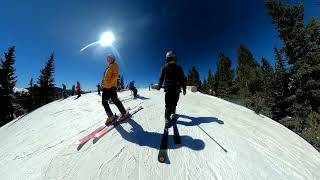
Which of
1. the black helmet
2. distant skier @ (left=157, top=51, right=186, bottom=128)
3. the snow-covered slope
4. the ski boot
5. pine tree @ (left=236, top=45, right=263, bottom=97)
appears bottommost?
the snow-covered slope

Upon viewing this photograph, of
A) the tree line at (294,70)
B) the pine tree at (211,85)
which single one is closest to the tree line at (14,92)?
the tree line at (294,70)

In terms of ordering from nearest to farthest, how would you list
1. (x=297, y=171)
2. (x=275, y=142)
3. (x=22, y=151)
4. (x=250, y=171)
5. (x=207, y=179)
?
(x=207, y=179) → (x=250, y=171) → (x=297, y=171) → (x=22, y=151) → (x=275, y=142)

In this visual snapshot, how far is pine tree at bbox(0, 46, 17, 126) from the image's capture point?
37.6 meters

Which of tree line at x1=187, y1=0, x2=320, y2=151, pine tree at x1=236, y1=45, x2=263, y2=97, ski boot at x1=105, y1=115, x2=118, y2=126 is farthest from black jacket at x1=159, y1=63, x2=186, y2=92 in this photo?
pine tree at x1=236, y1=45, x2=263, y2=97

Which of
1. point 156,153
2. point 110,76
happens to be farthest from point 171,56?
point 156,153

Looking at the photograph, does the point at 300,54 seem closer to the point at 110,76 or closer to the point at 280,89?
the point at 280,89

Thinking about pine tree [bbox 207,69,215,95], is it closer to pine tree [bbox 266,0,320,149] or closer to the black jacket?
pine tree [bbox 266,0,320,149]

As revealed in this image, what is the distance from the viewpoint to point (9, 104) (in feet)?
128

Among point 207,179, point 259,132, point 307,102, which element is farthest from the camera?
point 307,102

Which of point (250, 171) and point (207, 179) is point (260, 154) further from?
point (207, 179)

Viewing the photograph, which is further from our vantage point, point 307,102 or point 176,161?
point 307,102

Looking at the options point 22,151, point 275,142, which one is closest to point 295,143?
point 275,142

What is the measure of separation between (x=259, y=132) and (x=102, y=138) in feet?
17.0

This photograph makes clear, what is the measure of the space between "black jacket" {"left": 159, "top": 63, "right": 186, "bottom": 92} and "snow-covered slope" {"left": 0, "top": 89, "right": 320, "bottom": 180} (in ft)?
4.53
